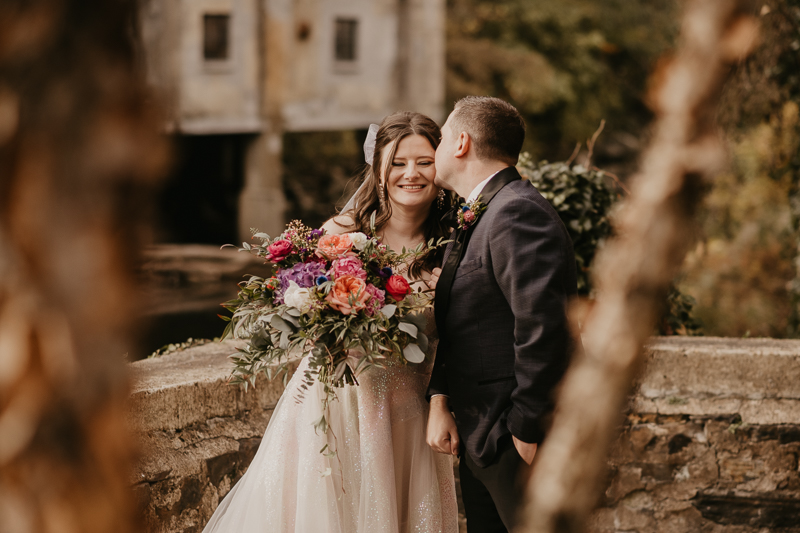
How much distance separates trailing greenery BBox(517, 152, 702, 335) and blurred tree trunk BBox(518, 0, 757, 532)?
358 centimetres

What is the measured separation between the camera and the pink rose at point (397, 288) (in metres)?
2.39

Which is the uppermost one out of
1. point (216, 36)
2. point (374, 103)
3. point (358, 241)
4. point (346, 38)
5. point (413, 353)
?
point (346, 38)

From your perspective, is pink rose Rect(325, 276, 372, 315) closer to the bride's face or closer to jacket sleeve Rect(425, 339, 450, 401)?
jacket sleeve Rect(425, 339, 450, 401)

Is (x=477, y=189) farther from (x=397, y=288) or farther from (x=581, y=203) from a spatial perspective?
(x=581, y=203)

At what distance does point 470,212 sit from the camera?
7.61ft

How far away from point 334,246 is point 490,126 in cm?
67

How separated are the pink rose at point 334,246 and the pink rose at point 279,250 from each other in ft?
0.40

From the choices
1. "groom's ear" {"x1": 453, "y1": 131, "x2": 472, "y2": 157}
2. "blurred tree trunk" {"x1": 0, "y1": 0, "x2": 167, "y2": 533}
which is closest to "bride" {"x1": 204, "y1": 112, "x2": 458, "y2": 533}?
"groom's ear" {"x1": 453, "y1": 131, "x2": 472, "y2": 157}

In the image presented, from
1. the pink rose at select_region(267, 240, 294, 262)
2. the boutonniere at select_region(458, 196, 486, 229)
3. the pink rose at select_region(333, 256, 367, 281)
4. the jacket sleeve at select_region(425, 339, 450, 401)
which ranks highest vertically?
the boutonniere at select_region(458, 196, 486, 229)

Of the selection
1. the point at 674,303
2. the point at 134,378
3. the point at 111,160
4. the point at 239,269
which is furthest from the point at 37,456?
the point at 239,269

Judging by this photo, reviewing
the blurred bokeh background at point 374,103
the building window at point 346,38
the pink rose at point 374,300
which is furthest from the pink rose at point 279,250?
the building window at point 346,38

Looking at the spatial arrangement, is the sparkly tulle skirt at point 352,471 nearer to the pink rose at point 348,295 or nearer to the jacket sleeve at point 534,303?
the pink rose at point 348,295

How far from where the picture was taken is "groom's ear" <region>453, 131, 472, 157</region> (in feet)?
7.84

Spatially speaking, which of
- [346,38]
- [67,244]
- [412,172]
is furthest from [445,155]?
[346,38]
